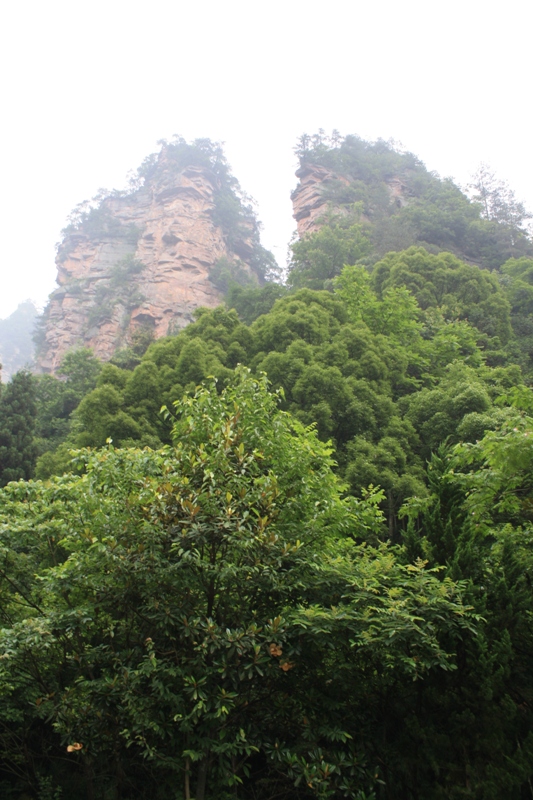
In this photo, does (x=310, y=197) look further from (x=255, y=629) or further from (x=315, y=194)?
(x=255, y=629)

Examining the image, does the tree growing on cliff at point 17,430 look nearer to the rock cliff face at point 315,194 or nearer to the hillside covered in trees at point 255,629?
the hillside covered in trees at point 255,629

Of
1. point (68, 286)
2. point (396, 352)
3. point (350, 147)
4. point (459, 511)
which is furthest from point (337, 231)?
point (459, 511)

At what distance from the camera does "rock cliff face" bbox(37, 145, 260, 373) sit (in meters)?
37.3

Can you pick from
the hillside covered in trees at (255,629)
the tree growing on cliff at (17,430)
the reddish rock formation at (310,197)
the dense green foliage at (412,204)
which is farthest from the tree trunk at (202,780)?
the reddish rock formation at (310,197)

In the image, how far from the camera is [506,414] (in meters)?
10.5

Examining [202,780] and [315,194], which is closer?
[202,780]

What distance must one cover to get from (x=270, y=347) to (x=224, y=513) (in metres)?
11.0

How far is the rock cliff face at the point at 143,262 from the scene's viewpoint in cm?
3728

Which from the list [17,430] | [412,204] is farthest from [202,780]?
[412,204]

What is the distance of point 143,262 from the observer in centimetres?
4112

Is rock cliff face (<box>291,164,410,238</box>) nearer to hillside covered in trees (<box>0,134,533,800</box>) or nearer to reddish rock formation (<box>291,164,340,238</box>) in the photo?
reddish rock formation (<box>291,164,340,238</box>)

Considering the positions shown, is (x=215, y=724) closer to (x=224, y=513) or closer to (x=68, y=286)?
(x=224, y=513)

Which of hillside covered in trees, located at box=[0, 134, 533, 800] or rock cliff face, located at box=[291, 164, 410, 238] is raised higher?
rock cliff face, located at box=[291, 164, 410, 238]

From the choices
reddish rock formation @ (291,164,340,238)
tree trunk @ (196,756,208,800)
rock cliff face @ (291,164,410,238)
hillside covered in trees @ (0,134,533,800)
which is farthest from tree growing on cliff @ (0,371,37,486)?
rock cliff face @ (291,164,410,238)
